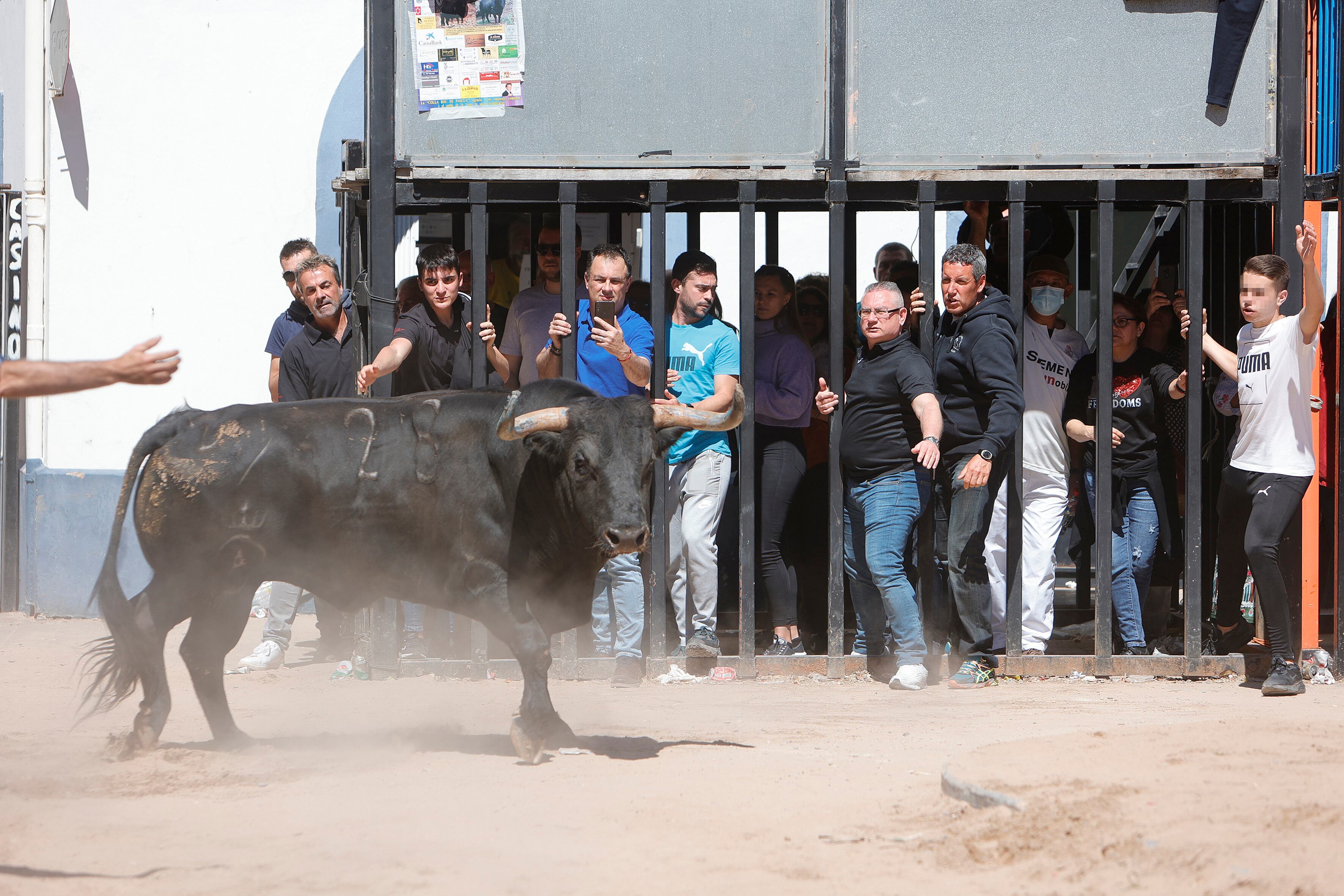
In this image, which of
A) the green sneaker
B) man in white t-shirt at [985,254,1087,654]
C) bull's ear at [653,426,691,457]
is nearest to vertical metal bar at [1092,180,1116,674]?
man in white t-shirt at [985,254,1087,654]

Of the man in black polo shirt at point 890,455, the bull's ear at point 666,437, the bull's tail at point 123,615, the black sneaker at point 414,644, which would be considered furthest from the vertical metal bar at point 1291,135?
the bull's tail at point 123,615

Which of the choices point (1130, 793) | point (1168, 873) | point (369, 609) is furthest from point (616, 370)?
point (1168, 873)

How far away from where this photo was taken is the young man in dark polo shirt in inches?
270

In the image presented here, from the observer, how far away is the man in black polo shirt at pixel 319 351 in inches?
282

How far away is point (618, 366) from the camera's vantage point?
696cm

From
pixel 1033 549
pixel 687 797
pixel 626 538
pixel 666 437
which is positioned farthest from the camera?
pixel 1033 549

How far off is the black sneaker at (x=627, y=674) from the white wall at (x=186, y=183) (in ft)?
12.8

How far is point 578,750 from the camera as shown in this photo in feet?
17.5

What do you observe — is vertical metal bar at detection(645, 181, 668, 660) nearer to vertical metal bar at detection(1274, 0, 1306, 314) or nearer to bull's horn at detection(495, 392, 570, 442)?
bull's horn at detection(495, 392, 570, 442)

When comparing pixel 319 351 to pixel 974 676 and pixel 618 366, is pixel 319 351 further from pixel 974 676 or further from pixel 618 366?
pixel 974 676

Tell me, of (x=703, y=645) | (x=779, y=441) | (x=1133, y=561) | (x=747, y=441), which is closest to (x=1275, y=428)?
(x=1133, y=561)

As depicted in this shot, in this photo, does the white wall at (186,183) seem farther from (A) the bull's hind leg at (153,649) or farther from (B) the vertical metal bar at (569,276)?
(A) the bull's hind leg at (153,649)

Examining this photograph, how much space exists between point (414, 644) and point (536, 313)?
187 centimetres

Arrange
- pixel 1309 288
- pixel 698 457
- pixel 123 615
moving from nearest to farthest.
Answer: pixel 123 615, pixel 1309 288, pixel 698 457
